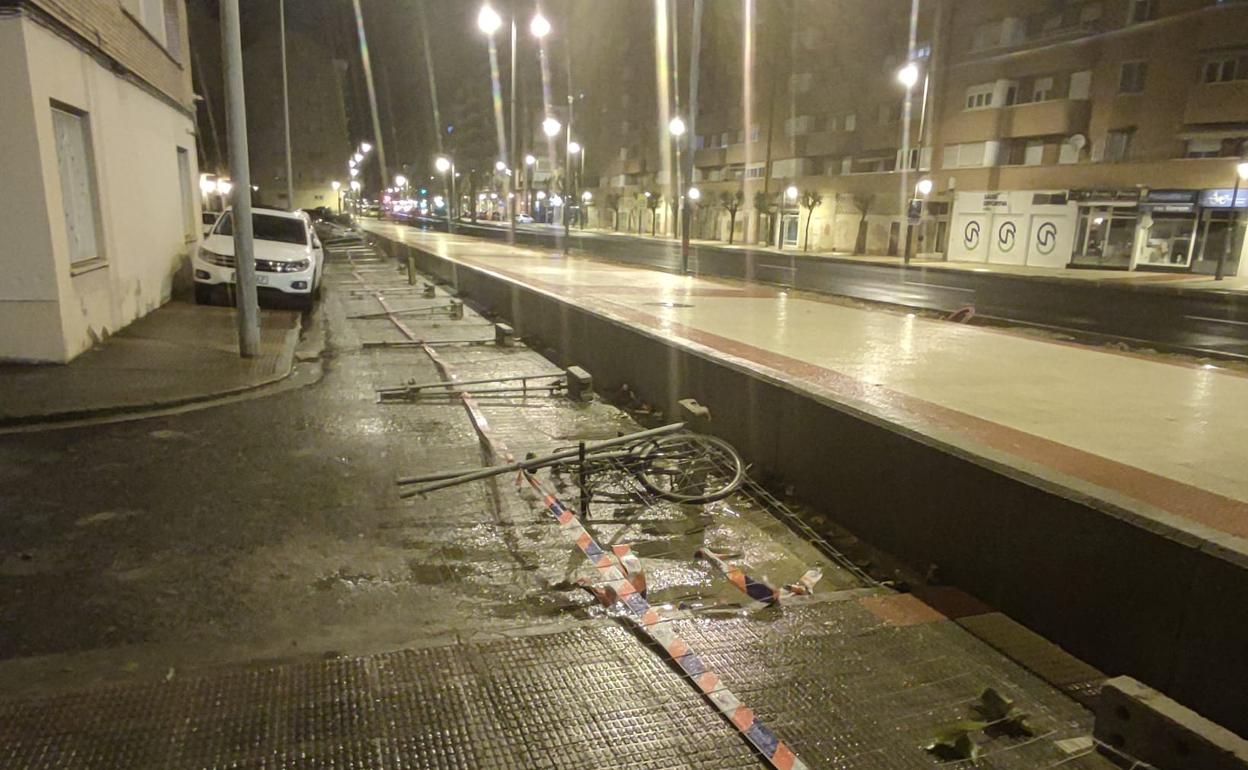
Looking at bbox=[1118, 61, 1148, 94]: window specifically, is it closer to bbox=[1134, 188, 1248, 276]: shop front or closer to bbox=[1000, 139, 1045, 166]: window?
bbox=[1000, 139, 1045, 166]: window

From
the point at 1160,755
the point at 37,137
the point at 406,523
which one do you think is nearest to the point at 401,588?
the point at 406,523

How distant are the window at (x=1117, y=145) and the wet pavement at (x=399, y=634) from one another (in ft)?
127

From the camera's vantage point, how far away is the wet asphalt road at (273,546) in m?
4.13

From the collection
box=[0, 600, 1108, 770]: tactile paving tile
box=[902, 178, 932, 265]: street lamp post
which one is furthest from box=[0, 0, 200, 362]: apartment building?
box=[902, 178, 932, 265]: street lamp post

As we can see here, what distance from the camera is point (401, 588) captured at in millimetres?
4762

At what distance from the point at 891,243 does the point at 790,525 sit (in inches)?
1766

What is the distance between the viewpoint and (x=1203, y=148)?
1348 inches

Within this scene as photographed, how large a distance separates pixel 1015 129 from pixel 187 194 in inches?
Answer: 1441

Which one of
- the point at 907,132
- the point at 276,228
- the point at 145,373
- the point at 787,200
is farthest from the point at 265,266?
the point at 787,200

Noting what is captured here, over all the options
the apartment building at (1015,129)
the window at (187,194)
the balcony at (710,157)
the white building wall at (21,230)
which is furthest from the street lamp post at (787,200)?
the white building wall at (21,230)

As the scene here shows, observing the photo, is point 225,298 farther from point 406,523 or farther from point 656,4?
point 656,4

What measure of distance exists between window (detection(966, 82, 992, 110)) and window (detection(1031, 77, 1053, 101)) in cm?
198

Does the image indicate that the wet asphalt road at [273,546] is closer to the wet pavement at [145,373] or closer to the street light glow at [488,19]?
the wet pavement at [145,373]

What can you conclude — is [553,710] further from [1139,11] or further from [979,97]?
[979,97]
